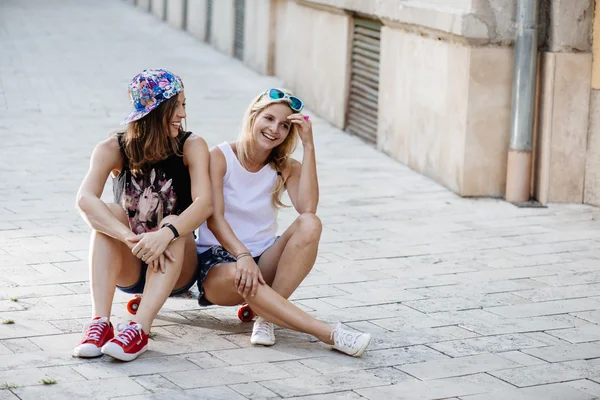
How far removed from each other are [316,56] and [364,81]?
1.51 metres

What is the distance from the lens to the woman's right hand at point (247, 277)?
515 cm

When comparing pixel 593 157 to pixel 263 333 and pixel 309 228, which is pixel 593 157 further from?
pixel 263 333

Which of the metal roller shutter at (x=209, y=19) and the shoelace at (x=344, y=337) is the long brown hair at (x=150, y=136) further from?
the metal roller shutter at (x=209, y=19)

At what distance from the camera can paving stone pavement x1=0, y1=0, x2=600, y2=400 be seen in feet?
15.6

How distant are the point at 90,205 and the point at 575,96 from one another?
4.65 meters

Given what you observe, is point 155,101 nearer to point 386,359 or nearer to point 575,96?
point 386,359

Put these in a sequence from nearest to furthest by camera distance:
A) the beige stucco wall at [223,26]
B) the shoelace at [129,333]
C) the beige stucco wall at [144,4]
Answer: the shoelace at [129,333]
the beige stucco wall at [223,26]
the beige stucco wall at [144,4]

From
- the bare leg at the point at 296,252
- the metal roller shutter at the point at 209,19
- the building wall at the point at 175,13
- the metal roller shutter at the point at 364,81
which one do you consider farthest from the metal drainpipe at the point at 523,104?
the building wall at the point at 175,13

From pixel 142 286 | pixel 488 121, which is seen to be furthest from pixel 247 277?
pixel 488 121

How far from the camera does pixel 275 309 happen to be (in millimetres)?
5172

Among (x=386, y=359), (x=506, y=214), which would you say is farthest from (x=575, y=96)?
(x=386, y=359)

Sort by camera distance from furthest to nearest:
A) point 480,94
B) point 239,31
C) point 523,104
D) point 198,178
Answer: point 239,31
point 480,94
point 523,104
point 198,178

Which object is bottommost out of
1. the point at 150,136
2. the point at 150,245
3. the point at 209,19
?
the point at 209,19

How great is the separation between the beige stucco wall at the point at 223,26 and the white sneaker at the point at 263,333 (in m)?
13.1
